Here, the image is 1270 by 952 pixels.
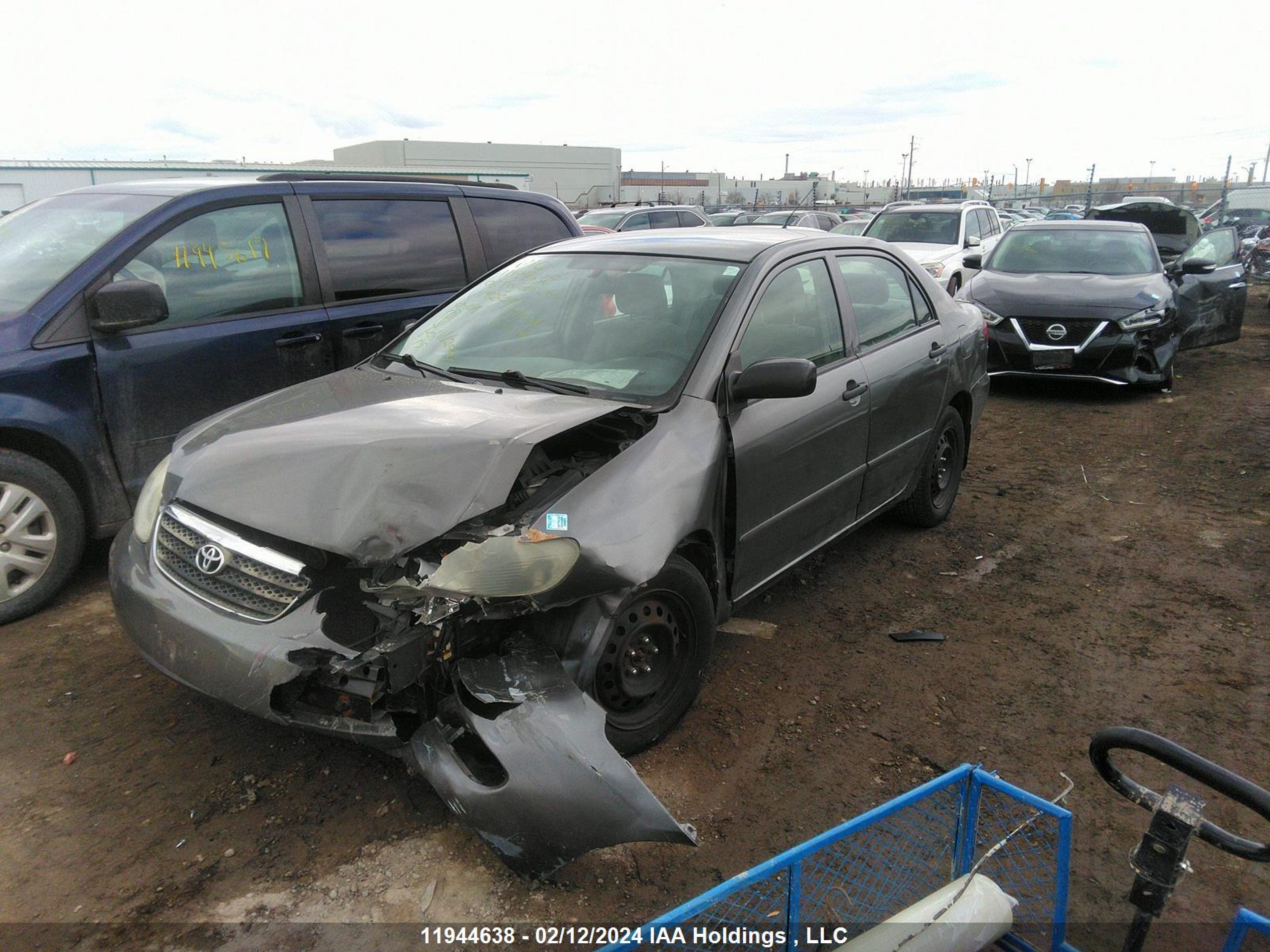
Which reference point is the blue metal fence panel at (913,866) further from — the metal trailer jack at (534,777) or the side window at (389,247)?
the side window at (389,247)

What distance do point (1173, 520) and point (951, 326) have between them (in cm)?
197

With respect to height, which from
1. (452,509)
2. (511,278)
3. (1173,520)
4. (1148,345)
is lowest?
(1173,520)

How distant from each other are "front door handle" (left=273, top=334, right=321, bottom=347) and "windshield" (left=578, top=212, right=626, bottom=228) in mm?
12400

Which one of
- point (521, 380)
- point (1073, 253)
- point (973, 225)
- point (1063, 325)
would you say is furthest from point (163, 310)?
point (973, 225)

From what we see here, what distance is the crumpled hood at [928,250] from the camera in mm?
11906

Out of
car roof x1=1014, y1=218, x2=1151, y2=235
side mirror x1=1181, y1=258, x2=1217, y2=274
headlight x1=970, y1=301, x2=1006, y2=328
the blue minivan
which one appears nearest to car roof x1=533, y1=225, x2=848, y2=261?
the blue minivan

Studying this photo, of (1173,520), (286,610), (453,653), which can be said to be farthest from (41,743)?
(1173,520)

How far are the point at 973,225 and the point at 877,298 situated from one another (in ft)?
34.0

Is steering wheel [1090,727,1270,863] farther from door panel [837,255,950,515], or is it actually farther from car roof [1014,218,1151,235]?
car roof [1014,218,1151,235]

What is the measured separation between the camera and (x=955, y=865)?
227 cm

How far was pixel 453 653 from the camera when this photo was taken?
8.18ft

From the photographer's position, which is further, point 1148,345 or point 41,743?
point 1148,345

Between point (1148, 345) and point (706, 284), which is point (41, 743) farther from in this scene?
point (1148, 345)

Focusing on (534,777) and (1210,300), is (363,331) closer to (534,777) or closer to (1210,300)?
(534,777)
